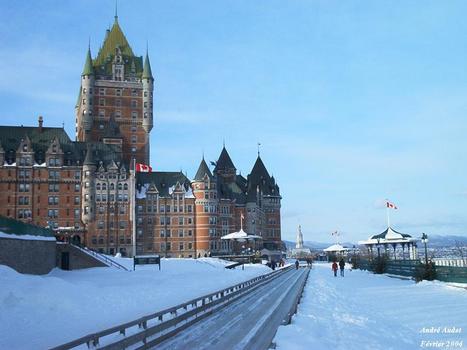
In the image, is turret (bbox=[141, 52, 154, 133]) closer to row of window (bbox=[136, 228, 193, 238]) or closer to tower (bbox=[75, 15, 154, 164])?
tower (bbox=[75, 15, 154, 164])

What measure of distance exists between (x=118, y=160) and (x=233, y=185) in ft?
113

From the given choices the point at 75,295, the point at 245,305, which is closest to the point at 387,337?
the point at 245,305

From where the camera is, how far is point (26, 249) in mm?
41719

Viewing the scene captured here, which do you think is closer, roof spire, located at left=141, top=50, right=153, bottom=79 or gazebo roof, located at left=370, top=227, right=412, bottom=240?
gazebo roof, located at left=370, top=227, right=412, bottom=240

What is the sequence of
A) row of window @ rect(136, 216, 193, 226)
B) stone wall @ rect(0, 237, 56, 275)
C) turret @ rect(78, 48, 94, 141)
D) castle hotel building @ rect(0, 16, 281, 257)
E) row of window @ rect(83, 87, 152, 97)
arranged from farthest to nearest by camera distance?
row of window @ rect(83, 87, 152, 97) < turret @ rect(78, 48, 94, 141) < row of window @ rect(136, 216, 193, 226) < castle hotel building @ rect(0, 16, 281, 257) < stone wall @ rect(0, 237, 56, 275)

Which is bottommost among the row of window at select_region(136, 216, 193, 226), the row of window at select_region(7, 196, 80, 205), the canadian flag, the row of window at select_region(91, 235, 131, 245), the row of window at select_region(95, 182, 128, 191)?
the row of window at select_region(91, 235, 131, 245)

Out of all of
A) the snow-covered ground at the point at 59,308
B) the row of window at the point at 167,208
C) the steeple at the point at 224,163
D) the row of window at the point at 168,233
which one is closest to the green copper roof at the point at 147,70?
the steeple at the point at 224,163

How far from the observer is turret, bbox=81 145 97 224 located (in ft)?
332

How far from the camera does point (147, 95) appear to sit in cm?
12162

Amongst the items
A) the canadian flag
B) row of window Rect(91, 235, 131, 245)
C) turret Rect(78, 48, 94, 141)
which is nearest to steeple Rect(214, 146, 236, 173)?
the canadian flag

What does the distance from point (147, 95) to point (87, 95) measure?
12.9 meters

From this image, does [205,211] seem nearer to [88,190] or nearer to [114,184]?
[114,184]

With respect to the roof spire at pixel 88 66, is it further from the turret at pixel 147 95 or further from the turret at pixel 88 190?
the turret at pixel 88 190

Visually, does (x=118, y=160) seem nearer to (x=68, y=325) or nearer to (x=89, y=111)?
(x=89, y=111)
